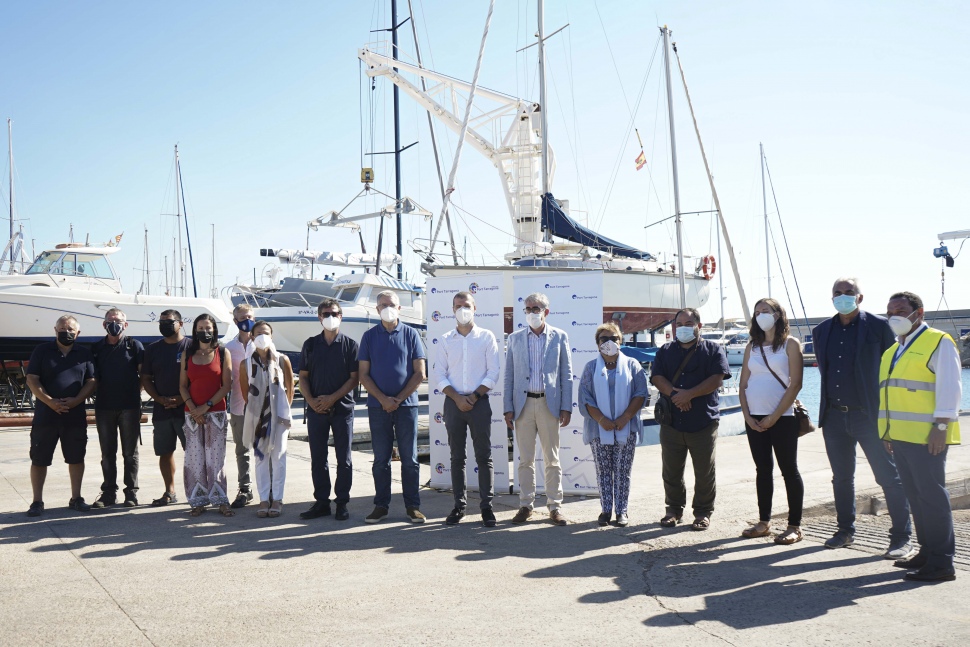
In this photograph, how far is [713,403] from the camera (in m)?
6.24

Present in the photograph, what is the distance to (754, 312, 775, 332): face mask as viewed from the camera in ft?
19.1

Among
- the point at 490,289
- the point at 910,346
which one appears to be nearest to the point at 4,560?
the point at 490,289

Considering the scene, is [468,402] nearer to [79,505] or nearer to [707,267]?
[79,505]

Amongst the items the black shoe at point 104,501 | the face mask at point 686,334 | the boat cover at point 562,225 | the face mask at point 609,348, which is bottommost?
the black shoe at point 104,501

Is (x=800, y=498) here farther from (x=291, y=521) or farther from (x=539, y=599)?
(x=291, y=521)

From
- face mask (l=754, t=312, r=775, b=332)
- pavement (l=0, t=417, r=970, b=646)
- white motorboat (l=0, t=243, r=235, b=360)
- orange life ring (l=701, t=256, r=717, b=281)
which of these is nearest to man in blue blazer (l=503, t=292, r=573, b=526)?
pavement (l=0, t=417, r=970, b=646)

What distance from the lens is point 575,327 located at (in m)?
7.73

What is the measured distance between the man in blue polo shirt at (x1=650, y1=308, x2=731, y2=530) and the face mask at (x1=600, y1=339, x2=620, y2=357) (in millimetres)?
352

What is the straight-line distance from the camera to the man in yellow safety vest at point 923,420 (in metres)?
4.62

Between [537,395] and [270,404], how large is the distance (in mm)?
2387

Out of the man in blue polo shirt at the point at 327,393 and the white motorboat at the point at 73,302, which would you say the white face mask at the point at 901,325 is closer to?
the man in blue polo shirt at the point at 327,393

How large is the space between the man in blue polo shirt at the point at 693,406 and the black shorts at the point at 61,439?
5.12m

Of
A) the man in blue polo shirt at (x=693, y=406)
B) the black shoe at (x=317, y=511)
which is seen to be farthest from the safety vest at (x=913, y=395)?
the black shoe at (x=317, y=511)

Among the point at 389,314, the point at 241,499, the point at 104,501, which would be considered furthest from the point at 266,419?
the point at 104,501
